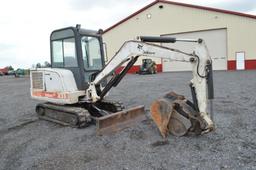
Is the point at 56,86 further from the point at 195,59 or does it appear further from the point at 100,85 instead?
the point at 195,59

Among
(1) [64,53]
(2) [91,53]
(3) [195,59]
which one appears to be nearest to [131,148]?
(3) [195,59]

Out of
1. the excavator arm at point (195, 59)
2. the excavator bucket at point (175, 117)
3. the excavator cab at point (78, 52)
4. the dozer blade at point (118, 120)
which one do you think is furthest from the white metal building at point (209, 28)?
the excavator bucket at point (175, 117)

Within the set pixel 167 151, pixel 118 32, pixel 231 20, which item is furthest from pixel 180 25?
pixel 167 151

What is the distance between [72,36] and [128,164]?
3866 millimetres

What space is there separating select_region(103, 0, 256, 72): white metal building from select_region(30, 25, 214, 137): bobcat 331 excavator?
64.2 ft

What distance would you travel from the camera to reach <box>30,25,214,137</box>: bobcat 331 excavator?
16.4 feet

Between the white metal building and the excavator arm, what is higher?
the white metal building

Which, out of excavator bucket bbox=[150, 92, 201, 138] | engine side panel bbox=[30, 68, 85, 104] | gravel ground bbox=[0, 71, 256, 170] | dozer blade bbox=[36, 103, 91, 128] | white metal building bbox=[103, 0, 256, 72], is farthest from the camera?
white metal building bbox=[103, 0, 256, 72]

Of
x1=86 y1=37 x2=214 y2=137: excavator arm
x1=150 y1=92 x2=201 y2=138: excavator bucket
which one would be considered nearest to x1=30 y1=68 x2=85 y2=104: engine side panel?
x1=86 y1=37 x2=214 y2=137: excavator arm

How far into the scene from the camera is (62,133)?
627 centimetres

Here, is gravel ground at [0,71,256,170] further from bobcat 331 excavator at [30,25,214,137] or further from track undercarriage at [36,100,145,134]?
bobcat 331 excavator at [30,25,214,137]

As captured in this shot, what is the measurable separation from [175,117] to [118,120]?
157cm

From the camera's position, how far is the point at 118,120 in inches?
244

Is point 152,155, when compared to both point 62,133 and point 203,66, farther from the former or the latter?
point 62,133
